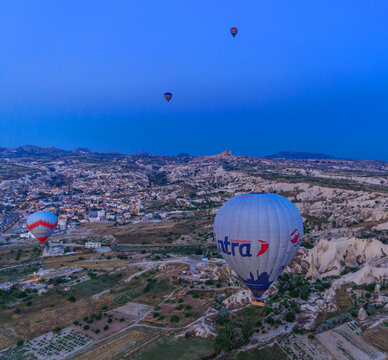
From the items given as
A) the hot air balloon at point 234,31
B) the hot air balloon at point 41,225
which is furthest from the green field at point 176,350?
the hot air balloon at point 234,31

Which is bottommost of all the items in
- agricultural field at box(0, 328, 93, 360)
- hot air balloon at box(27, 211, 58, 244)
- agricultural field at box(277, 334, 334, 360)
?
agricultural field at box(0, 328, 93, 360)

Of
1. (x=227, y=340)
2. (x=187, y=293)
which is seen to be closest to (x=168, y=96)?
(x=187, y=293)

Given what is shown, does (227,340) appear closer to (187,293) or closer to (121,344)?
(121,344)

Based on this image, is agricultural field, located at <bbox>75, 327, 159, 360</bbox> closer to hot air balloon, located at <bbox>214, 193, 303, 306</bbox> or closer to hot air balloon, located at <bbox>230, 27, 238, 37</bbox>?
hot air balloon, located at <bbox>214, 193, 303, 306</bbox>

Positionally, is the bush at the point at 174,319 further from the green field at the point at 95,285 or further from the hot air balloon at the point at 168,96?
the hot air balloon at the point at 168,96

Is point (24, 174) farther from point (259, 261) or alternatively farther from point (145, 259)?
point (259, 261)

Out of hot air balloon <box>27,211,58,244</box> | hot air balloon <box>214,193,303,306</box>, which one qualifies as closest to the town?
hot air balloon <box>214,193,303,306</box>

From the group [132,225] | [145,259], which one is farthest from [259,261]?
[132,225]

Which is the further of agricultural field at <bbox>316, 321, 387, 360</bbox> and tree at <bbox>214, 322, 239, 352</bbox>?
tree at <bbox>214, 322, 239, 352</bbox>
